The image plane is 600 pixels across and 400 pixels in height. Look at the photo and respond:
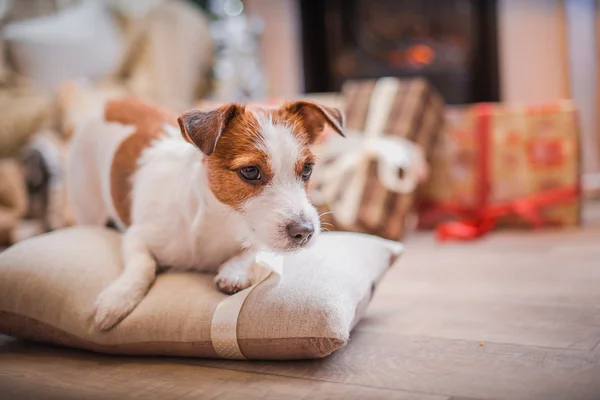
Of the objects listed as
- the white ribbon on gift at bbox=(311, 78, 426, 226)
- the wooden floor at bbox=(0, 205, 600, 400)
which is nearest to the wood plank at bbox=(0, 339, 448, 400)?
the wooden floor at bbox=(0, 205, 600, 400)

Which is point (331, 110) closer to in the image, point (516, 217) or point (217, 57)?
point (516, 217)

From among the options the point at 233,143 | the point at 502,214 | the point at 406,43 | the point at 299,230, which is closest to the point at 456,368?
the point at 299,230

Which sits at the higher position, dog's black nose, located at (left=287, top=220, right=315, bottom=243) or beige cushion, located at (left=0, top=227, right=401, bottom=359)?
dog's black nose, located at (left=287, top=220, right=315, bottom=243)

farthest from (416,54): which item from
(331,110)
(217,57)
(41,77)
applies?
(331,110)

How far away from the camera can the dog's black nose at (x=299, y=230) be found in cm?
115

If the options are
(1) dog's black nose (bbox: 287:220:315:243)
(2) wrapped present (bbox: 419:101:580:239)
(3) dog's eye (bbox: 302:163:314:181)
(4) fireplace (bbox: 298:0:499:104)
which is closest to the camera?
(1) dog's black nose (bbox: 287:220:315:243)

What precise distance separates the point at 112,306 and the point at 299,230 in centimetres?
42

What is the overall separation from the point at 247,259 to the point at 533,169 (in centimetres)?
164

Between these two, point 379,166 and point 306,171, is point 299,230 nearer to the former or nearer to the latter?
point 306,171

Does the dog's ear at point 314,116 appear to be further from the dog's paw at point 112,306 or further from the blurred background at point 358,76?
the blurred background at point 358,76

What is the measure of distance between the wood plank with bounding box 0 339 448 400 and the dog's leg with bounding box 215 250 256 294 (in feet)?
0.58

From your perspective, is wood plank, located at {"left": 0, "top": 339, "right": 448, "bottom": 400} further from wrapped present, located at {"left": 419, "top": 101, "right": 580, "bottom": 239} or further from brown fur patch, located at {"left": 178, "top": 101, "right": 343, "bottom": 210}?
wrapped present, located at {"left": 419, "top": 101, "right": 580, "bottom": 239}

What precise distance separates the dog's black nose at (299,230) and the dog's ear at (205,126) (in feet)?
0.72

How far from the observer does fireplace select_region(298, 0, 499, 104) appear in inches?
152
